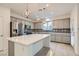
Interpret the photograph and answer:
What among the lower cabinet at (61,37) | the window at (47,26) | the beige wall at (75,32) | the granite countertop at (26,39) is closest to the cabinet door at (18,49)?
the granite countertop at (26,39)

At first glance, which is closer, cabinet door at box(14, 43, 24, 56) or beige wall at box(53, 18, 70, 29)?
cabinet door at box(14, 43, 24, 56)

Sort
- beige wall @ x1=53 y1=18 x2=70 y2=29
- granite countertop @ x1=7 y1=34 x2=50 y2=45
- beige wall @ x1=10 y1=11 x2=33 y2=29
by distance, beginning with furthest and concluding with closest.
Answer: beige wall @ x1=53 y1=18 x2=70 y2=29 → beige wall @ x1=10 y1=11 x2=33 y2=29 → granite countertop @ x1=7 y1=34 x2=50 y2=45

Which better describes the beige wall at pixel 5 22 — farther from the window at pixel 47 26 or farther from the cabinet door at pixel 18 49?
the window at pixel 47 26

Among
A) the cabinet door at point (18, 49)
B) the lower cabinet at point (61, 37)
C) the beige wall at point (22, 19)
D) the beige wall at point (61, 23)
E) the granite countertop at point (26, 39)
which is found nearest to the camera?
the cabinet door at point (18, 49)

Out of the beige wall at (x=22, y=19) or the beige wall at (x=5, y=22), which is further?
the beige wall at (x=22, y=19)

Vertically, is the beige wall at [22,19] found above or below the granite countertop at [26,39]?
above

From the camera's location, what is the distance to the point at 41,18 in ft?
10.0

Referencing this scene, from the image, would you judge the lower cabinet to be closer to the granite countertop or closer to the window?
the window

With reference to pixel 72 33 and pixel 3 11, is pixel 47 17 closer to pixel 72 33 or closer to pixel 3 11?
pixel 72 33

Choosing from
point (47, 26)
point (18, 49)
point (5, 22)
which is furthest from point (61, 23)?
point (5, 22)

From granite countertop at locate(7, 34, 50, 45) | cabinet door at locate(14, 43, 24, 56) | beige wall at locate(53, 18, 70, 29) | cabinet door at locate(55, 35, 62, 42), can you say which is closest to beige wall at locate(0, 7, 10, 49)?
granite countertop at locate(7, 34, 50, 45)

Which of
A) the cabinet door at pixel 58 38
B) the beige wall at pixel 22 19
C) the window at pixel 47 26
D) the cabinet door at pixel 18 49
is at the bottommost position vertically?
the cabinet door at pixel 18 49

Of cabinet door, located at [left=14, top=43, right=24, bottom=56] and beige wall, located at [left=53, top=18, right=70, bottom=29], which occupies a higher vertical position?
beige wall, located at [left=53, top=18, right=70, bottom=29]

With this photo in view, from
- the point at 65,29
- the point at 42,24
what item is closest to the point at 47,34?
the point at 42,24
